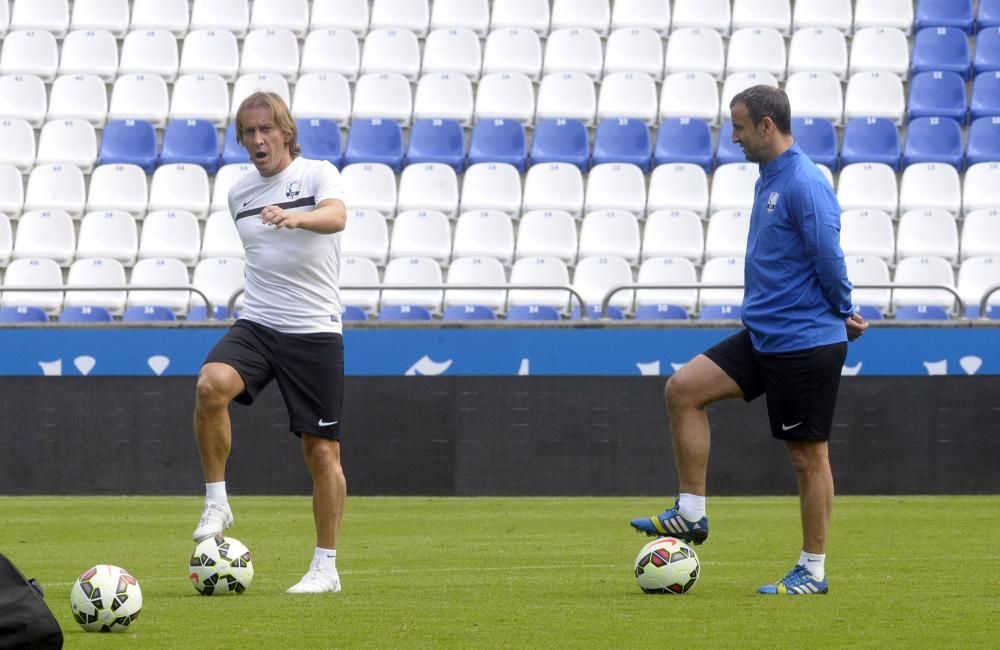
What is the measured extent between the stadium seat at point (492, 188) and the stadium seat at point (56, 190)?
13.8 ft

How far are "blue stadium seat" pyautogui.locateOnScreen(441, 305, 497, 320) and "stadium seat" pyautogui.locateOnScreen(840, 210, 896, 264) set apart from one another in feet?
12.2

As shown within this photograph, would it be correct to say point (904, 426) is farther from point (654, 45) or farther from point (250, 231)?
point (250, 231)

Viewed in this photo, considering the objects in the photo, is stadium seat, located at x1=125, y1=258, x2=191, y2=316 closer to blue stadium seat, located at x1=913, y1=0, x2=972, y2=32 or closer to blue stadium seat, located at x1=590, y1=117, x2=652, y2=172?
blue stadium seat, located at x1=590, y1=117, x2=652, y2=172

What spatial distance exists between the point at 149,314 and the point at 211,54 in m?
4.75

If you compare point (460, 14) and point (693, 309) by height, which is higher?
point (460, 14)

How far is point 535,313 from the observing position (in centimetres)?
1530

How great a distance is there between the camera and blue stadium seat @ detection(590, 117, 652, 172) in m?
17.7

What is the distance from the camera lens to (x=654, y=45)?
61.9 feet

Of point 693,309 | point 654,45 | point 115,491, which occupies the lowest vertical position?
point 115,491

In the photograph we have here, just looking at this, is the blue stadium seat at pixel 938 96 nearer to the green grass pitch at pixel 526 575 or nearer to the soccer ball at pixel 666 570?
the green grass pitch at pixel 526 575

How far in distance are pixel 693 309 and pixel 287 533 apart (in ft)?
20.2

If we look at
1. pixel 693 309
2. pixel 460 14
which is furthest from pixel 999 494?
pixel 460 14

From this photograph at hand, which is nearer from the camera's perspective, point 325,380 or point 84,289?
point 325,380

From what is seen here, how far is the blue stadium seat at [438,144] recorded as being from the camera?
58.4ft
